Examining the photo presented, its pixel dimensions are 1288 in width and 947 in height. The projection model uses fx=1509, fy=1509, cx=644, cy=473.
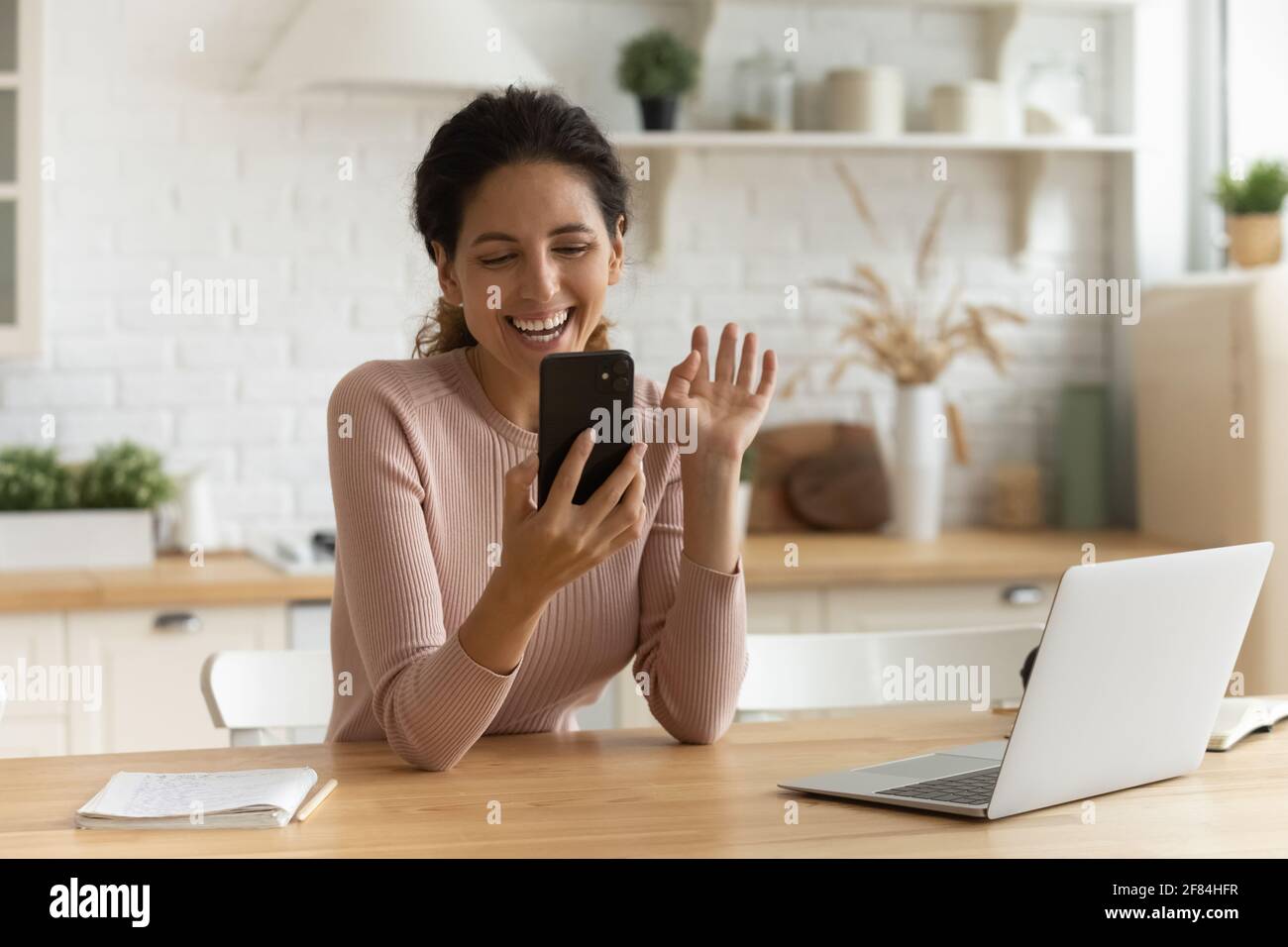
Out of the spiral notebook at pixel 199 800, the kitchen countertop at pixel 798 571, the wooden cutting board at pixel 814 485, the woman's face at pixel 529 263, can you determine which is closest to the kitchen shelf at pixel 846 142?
the wooden cutting board at pixel 814 485

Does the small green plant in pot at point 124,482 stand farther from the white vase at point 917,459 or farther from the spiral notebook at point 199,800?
the spiral notebook at point 199,800

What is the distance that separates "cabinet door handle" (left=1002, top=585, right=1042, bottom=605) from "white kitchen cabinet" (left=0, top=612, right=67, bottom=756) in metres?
1.80

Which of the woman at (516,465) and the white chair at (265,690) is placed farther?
the white chair at (265,690)

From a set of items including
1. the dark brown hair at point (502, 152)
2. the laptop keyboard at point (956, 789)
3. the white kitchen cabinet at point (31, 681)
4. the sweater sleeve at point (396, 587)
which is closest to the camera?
the laptop keyboard at point (956, 789)

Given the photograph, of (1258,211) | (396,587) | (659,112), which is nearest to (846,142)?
(659,112)

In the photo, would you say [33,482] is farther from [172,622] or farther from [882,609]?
[882,609]

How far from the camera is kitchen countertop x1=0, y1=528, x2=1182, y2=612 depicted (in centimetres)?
270

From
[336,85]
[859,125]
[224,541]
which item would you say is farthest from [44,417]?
[859,125]

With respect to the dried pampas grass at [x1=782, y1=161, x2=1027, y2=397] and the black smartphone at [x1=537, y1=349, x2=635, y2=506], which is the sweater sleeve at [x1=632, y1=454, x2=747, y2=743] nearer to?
the black smartphone at [x1=537, y1=349, x2=635, y2=506]

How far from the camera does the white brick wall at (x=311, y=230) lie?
3221mm

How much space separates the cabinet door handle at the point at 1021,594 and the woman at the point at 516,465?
1471 millimetres

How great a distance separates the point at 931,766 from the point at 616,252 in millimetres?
706

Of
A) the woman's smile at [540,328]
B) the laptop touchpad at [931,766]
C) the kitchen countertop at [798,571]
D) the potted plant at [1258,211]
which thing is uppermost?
the potted plant at [1258,211]
